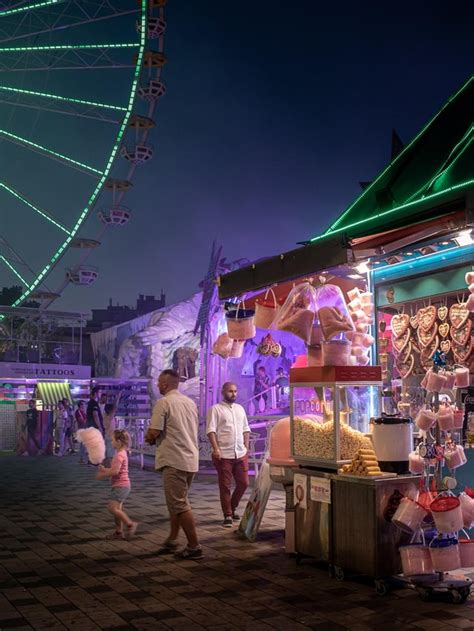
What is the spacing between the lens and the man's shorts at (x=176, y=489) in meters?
6.55

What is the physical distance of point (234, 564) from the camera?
629cm

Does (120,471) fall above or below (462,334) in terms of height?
below

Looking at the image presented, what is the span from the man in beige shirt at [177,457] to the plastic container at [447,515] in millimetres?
2365

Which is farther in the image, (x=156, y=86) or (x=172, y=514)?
(x=156, y=86)

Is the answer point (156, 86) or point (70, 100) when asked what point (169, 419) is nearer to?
point (70, 100)

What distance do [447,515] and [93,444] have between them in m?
3.85

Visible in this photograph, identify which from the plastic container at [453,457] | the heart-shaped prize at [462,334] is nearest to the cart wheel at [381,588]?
the plastic container at [453,457]

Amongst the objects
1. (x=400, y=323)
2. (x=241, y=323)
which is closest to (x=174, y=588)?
(x=241, y=323)

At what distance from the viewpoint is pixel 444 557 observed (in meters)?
5.10

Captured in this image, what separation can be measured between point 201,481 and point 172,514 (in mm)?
6932

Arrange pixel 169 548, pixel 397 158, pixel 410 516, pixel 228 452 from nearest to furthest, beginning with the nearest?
1. pixel 410 516
2. pixel 169 548
3. pixel 228 452
4. pixel 397 158

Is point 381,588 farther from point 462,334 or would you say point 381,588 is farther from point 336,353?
point 462,334

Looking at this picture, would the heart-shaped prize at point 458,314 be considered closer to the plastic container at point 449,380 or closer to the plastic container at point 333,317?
the plastic container at point 333,317

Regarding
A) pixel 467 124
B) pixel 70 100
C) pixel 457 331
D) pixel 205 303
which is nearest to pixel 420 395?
pixel 457 331
